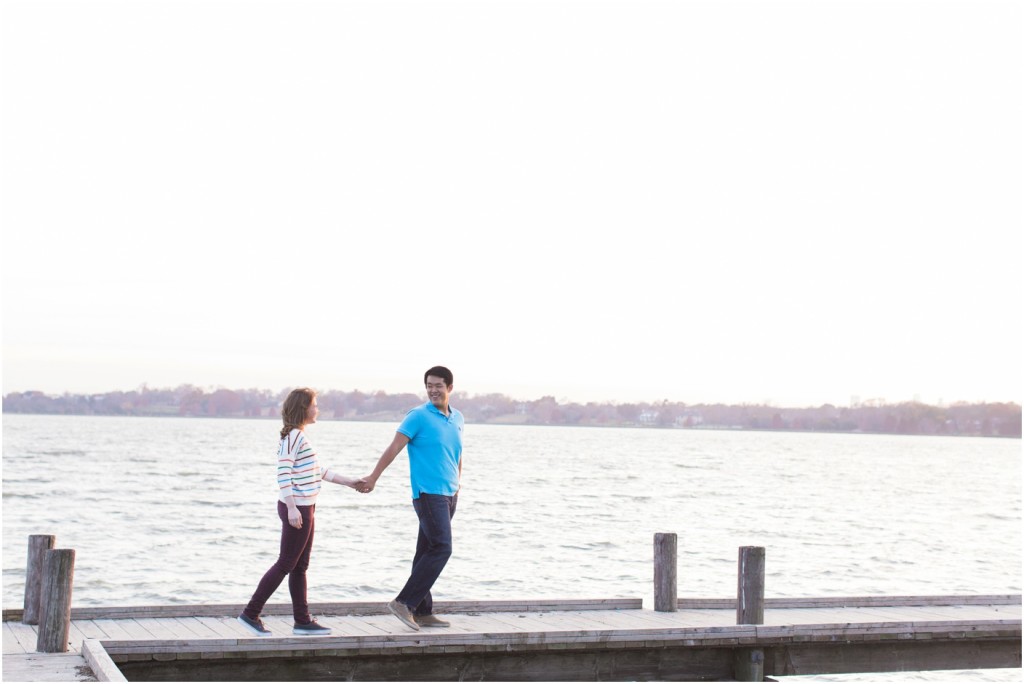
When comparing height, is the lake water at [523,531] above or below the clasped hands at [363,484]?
below

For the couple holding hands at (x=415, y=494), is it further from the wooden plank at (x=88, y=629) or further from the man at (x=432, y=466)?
the wooden plank at (x=88, y=629)

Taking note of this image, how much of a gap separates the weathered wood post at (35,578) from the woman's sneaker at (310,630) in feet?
7.35

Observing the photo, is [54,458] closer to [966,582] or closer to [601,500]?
[601,500]

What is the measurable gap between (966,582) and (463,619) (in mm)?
21044

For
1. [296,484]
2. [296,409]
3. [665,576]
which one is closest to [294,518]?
[296,484]

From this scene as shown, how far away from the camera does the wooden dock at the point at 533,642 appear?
30.7 ft

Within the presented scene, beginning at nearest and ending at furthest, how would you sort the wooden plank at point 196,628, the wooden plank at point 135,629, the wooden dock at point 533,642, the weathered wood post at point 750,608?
1. the wooden dock at point 533,642
2. the wooden plank at point 135,629
3. the wooden plank at point 196,628
4. the weathered wood post at point 750,608

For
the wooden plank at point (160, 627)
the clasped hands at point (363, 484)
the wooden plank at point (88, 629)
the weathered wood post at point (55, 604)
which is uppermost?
the clasped hands at point (363, 484)

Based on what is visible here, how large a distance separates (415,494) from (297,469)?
112 centimetres

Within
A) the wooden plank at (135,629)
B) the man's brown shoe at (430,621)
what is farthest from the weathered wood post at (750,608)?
the wooden plank at (135,629)

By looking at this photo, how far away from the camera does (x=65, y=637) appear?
913 centimetres

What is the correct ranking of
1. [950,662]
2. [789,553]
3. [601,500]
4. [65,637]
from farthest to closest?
1. [601,500]
2. [789,553]
3. [950,662]
4. [65,637]

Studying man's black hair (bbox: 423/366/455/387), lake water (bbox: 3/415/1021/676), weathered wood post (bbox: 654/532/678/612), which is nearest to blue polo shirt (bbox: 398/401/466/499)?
man's black hair (bbox: 423/366/455/387)

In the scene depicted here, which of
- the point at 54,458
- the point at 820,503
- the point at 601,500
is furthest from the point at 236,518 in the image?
the point at 54,458
